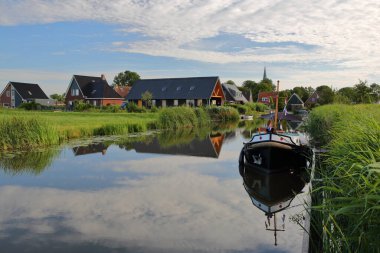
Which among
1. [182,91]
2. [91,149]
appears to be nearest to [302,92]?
[182,91]

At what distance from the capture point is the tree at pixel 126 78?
89375 millimetres

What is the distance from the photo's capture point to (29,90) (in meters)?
56.7

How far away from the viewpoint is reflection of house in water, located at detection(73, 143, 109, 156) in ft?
52.0

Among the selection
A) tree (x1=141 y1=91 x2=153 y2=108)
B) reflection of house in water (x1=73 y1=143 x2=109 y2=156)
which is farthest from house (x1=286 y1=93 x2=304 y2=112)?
reflection of house in water (x1=73 y1=143 x2=109 y2=156)

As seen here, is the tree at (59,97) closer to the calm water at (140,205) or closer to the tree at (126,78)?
the tree at (126,78)

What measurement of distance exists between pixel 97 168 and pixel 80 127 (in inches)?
359

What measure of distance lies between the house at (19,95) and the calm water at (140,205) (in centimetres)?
4460

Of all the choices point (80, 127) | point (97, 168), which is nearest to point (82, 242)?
point (97, 168)

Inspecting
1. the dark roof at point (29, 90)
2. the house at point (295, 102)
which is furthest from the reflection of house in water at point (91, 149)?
the house at point (295, 102)

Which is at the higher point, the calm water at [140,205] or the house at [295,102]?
the house at [295,102]

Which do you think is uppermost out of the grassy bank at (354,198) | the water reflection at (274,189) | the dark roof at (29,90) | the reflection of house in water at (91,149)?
the dark roof at (29,90)

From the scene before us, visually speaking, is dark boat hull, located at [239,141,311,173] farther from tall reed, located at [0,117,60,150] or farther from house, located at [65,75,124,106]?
house, located at [65,75,124,106]

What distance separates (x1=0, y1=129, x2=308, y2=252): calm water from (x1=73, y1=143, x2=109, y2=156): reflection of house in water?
1244mm

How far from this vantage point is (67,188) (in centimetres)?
973
